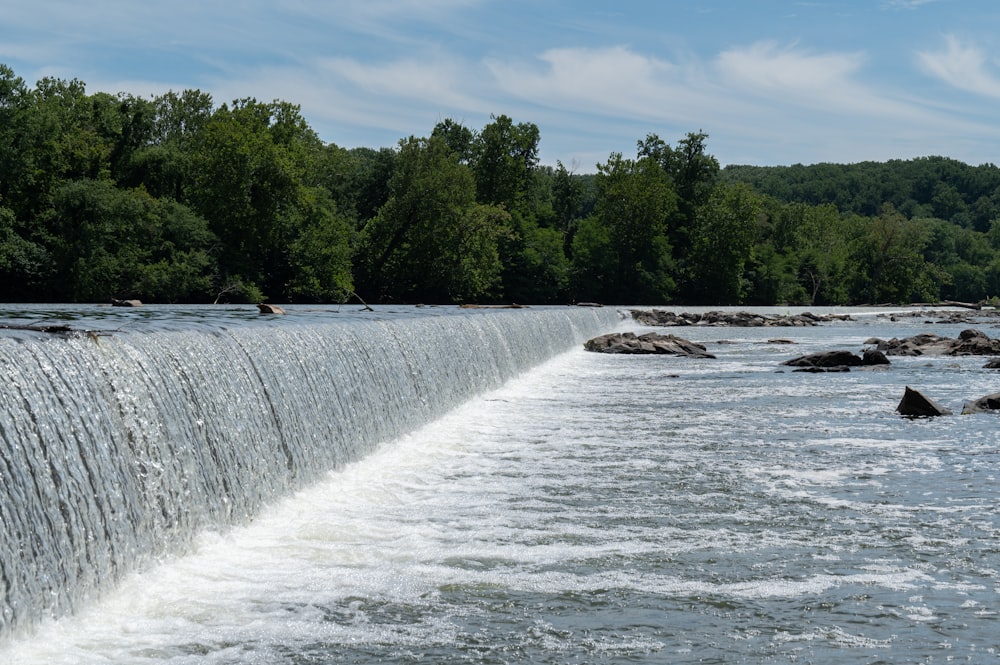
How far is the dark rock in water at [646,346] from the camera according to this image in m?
35.8

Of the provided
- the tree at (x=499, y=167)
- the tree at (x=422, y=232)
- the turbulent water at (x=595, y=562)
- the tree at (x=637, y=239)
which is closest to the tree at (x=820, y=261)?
the tree at (x=637, y=239)

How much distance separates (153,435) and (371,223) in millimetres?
65501

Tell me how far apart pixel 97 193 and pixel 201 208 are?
1118cm

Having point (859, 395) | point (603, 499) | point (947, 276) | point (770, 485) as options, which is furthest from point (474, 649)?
point (947, 276)

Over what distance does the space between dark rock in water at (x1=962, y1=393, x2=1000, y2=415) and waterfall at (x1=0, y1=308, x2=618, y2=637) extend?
33.9 feet

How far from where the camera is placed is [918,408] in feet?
60.4

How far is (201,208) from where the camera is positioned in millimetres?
59719

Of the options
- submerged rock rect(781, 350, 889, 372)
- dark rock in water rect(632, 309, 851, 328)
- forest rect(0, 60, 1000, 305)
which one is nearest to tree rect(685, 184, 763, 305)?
forest rect(0, 60, 1000, 305)

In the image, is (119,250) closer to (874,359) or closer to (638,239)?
(874,359)

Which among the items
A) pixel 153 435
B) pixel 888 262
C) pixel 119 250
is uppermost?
pixel 888 262

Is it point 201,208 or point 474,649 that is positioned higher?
point 201,208

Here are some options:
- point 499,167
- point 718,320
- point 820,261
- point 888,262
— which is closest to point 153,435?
point 718,320

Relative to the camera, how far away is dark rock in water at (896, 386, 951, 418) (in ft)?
60.0

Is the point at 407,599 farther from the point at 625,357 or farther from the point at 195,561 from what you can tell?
the point at 625,357
